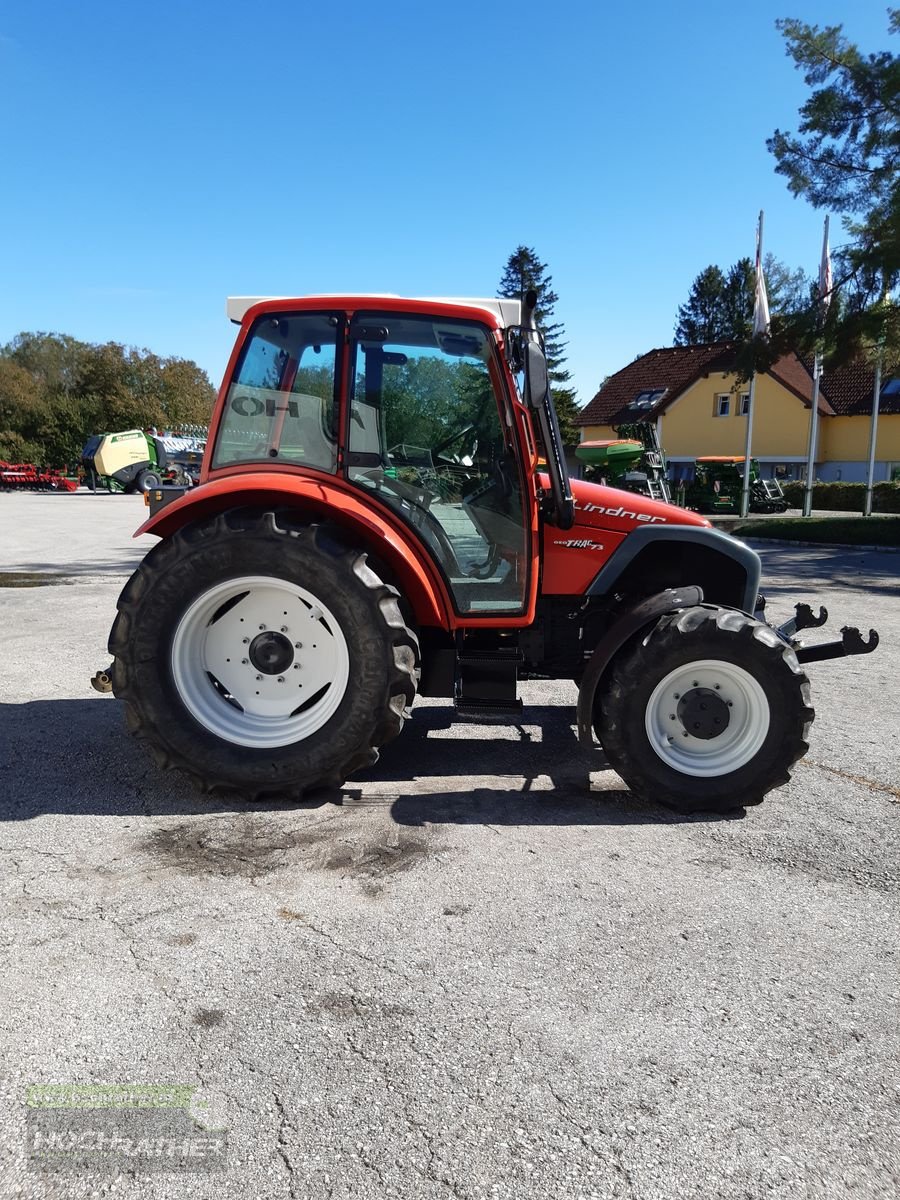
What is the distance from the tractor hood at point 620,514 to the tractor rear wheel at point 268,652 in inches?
42.1

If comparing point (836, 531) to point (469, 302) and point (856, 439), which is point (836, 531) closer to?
point (469, 302)

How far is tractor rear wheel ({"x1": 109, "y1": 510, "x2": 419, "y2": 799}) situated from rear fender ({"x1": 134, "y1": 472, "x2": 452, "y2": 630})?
9 centimetres

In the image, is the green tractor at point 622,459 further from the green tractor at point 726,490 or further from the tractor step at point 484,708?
the tractor step at point 484,708

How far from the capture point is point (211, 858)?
3396 millimetres

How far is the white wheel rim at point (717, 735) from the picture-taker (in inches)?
152

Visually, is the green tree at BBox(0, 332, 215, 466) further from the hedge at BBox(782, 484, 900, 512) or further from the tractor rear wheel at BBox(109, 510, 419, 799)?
the tractor rear wheel at BBox(109, 510, 419, 799)

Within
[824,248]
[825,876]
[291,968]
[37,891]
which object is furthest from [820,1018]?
[824,248]

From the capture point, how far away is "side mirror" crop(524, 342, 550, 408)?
11.7 feet

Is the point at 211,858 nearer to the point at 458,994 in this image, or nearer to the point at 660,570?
the point at 458,994

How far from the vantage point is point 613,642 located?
3867 mm

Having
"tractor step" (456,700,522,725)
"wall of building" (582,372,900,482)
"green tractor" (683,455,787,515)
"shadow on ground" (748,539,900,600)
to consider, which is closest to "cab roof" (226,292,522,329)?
"tractor step" (456,700,522,725)

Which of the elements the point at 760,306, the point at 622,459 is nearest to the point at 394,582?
the point at 622,459

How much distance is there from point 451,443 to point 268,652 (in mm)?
1326

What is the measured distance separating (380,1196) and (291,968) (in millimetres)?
898
